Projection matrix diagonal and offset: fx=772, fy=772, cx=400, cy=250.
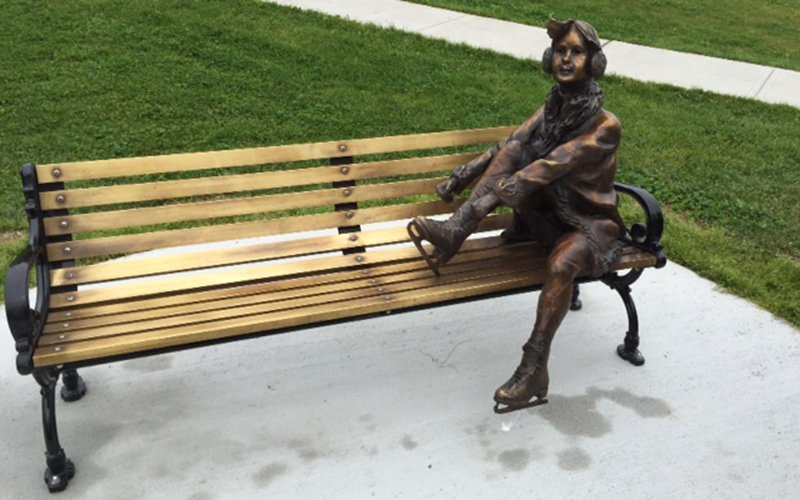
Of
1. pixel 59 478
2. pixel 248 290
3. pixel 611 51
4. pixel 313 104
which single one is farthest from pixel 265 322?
pixel 611 51

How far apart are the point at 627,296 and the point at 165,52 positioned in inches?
209

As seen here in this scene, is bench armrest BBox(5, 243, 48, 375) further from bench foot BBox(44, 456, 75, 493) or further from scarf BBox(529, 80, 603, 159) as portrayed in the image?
scarf BBox(529, 80, 603, 159)

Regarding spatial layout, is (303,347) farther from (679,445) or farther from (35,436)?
(679,445)

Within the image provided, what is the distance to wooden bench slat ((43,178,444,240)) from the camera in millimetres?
3355

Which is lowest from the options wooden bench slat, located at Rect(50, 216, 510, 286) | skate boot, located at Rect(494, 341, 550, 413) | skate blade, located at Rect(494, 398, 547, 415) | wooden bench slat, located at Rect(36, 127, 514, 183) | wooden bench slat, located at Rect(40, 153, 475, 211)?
skate blade, located at Rect(494, 398, 547, 415)

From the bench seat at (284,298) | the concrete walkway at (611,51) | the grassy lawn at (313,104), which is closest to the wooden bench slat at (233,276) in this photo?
the bench seat at (284,298)

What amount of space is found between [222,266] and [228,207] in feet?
0.90

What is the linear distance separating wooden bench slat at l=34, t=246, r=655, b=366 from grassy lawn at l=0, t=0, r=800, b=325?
1.89 m

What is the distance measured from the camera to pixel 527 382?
3.15m

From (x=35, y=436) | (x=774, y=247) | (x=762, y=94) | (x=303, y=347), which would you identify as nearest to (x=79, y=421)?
(x=35, y=436)

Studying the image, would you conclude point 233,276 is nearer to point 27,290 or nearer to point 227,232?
point 227,232

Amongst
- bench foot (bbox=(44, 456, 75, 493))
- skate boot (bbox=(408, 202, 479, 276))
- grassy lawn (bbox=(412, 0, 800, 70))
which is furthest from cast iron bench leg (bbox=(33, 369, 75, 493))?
grassy lawn (bbox=(412, 0, 800, 70))

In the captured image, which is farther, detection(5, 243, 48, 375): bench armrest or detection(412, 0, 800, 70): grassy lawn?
detection(412, 0, 800, 70): grassy lawn

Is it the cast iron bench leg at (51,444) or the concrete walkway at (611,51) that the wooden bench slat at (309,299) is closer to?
the cast iron bench leg at (51,444)
